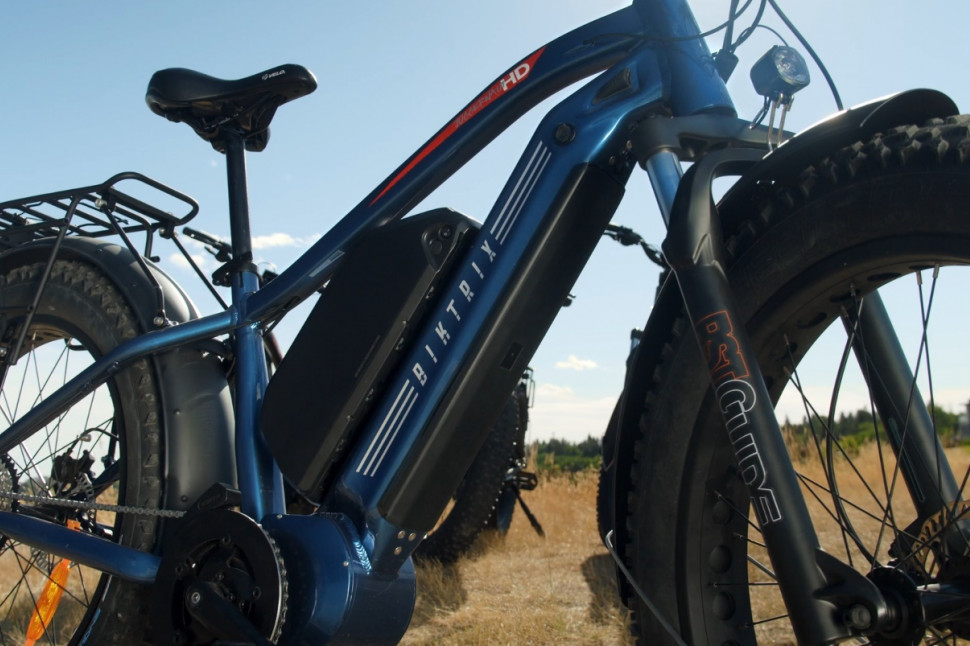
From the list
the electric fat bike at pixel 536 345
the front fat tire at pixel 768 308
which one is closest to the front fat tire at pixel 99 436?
the electric fat bike at pixel 536 345

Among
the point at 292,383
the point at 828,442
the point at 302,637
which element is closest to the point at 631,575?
the point at 828,442

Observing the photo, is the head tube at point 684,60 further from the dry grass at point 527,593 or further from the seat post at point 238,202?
the dry grass at point 527,593

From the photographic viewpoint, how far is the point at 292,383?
5.51 ft

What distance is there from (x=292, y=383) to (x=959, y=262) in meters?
1.26

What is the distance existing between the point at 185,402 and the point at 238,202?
1.75 feet

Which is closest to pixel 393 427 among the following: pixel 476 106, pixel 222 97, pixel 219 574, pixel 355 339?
pixel 355 339

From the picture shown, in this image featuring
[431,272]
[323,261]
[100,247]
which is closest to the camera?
[431,272]

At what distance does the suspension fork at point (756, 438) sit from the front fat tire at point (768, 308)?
0.12 m

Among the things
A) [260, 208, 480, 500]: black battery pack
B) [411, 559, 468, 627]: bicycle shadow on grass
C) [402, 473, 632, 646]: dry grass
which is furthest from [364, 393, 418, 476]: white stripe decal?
[411, 559, 468, 627]: bicycle shadow on grass

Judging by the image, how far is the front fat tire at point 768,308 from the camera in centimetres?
106

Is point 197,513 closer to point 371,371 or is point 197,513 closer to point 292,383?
point 292,383

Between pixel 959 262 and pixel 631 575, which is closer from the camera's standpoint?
pixel 959 262

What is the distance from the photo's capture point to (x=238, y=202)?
6.58ft

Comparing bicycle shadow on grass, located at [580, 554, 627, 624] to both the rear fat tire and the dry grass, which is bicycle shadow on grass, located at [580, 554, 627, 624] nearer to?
the dry grass
